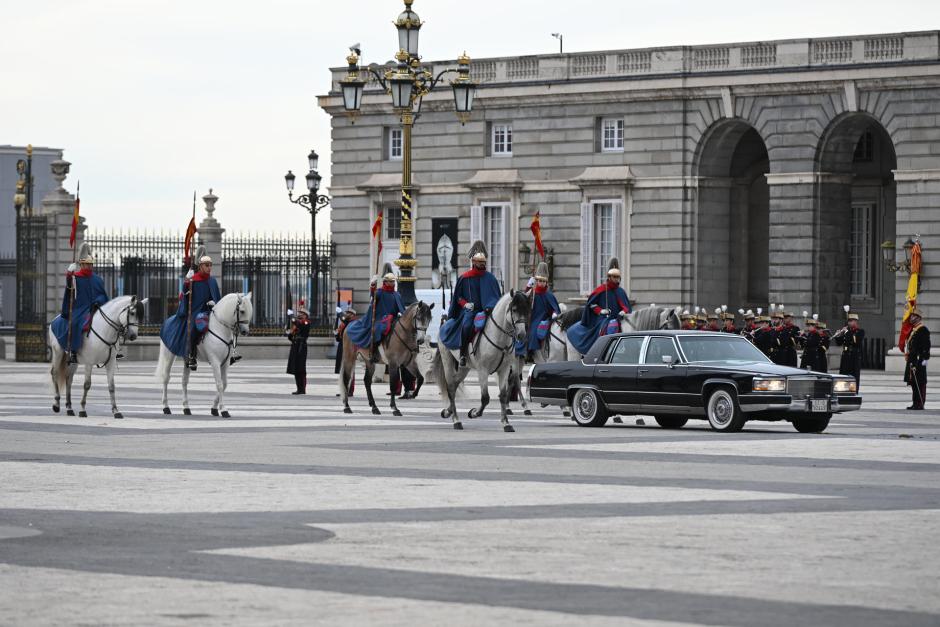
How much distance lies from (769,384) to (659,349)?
2.09 metres

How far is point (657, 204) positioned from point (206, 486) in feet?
144

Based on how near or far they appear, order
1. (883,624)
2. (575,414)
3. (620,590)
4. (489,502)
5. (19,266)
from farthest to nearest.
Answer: (19,266)
(575,414)
(489,502)
(620,590)
(883,624)

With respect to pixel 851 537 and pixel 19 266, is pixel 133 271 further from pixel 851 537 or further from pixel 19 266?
pixel 851 537

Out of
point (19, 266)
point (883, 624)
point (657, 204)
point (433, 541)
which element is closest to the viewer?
point (883, 624)

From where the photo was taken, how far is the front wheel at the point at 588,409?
2498cm

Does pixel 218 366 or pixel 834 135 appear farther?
pixel 834 135

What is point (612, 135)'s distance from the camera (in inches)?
2345

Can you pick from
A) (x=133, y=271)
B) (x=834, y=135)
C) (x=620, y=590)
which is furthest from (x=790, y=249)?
(x=620, y=590)

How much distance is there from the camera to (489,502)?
14.2 meters

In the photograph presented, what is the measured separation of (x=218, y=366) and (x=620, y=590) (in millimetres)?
17455

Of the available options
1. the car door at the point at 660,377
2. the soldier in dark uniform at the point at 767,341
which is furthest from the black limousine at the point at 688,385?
the soldier in dark uniform at the point at 767,341

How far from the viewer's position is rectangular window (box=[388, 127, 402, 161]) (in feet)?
208

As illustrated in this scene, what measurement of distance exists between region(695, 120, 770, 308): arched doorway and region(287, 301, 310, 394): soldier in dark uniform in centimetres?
2430

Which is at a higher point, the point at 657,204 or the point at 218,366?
the point at 657,204
